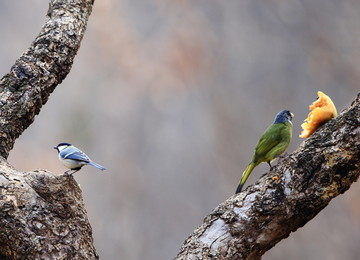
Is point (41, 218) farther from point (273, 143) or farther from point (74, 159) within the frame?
point (273, 143)

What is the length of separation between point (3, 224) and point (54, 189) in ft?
0.83

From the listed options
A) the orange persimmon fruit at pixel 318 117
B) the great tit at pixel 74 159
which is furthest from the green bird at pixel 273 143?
the great tit at pixel 74 159

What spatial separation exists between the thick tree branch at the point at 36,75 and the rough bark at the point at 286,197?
91 centimetres

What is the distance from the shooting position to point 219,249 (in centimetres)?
201

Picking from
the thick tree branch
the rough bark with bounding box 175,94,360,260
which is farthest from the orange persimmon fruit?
the thick tree branch

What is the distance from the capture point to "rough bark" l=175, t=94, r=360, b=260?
1.94 metres

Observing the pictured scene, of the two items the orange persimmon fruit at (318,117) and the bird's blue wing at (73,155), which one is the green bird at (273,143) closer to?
the orange persimmon fruit at (318,117)

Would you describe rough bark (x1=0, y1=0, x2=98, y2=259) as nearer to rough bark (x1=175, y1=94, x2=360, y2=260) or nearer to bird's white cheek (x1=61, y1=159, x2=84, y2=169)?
bird's white cheek (x1=61, y1=159, x2=84, y2=169)

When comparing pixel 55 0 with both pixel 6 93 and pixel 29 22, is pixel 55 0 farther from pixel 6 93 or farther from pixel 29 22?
pixel 29 22

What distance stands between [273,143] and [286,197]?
70 cm

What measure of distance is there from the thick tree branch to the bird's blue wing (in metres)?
0.20

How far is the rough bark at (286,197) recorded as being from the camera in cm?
194

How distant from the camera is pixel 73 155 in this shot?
8.40 feet

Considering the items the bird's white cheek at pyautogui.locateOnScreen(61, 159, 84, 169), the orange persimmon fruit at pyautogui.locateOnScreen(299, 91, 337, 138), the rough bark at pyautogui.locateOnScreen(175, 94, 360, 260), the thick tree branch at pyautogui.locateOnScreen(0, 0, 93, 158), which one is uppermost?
the thick tree branch at pyautogui.locateOnScreen(0, 0, 93, 158)
